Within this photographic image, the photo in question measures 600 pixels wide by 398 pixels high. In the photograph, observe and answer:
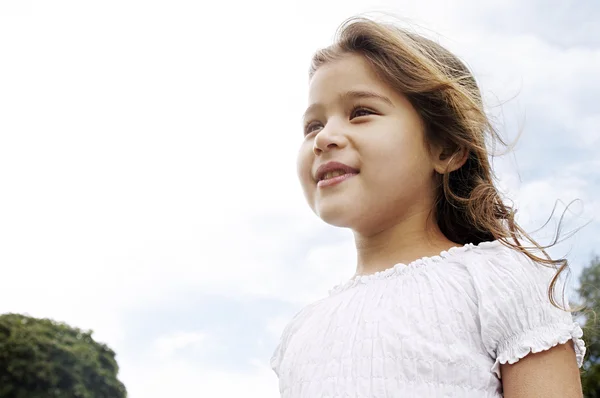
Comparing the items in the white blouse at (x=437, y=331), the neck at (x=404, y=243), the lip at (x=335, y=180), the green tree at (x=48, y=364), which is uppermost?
the green tree at (x=48, y=364)

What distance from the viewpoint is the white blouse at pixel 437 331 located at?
5.14ft

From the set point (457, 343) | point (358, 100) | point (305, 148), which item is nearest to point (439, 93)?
point (358, 100)

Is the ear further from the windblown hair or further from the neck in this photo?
the neck

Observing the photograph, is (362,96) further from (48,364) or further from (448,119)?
(48,364)

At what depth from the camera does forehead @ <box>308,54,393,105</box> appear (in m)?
1.92

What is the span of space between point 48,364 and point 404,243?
13.4 meters

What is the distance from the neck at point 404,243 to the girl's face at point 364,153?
1.0 inches

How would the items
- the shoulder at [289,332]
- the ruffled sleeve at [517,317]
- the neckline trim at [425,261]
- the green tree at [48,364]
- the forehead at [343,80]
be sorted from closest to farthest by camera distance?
the ruffled sleeve at [517,317] → the neckline trim at [425,261] → the forehead at [343,80] → the shoulder at [289,332] → the green tree at [48,364]

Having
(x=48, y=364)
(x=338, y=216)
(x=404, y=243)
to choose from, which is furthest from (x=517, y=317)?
(x=48, y=364)

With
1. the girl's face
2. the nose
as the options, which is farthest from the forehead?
the nose

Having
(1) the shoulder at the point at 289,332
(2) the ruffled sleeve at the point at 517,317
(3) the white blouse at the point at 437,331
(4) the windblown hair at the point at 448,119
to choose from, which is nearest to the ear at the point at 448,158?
(4) the windblown hair at the point at 448,119

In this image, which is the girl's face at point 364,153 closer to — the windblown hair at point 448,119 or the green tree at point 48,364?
the windblown hair at point 448,119

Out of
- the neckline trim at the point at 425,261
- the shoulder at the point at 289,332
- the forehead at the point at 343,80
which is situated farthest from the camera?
the shoulder at the point at 289,332

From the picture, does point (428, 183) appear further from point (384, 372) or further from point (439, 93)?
point (384, 372)
